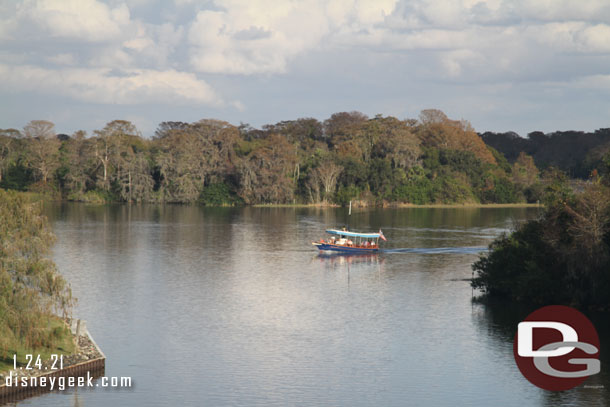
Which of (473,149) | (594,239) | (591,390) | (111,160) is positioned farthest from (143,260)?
(473,149)

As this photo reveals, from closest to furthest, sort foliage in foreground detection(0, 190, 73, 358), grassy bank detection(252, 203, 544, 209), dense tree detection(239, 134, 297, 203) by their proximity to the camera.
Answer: foliage in foreground detection(0, 190, 73, 358)
dense tree detection(239, 134, 297, 203)
grassy bank detection(252, 203, 544, 209)

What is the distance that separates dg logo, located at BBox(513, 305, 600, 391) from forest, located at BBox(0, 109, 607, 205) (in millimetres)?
93930

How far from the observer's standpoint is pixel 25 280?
91.4 feet

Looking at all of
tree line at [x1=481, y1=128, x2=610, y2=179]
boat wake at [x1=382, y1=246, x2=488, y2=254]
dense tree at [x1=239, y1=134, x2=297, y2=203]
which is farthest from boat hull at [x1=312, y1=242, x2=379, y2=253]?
tree line at [x1=481, y1=128, x2=610, y2=179]

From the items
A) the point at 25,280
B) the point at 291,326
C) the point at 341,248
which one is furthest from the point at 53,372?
the point at 341,248

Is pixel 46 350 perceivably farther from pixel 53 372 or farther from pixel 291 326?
pixel 291 326

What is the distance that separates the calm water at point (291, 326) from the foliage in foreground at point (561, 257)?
187cm

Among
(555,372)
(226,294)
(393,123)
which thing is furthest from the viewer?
(393,123)

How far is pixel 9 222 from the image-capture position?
1116 inches

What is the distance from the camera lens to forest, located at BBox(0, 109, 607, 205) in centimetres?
13312

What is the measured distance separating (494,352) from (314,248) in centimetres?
3690

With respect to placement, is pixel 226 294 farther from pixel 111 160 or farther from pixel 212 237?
pixel 111 160

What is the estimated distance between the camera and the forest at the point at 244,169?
437ft

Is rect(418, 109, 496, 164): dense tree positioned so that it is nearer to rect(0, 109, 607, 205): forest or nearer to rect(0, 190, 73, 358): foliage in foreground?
rect(0, 109, 607, 205): forest
